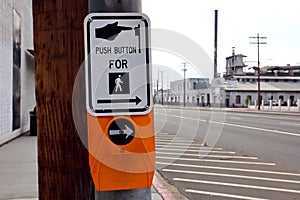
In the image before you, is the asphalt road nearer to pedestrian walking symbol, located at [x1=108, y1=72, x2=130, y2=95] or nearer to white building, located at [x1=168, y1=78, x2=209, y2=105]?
white building, located at [x1=168, y1=78, x2=209, y2=105]

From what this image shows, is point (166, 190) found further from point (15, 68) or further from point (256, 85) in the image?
point (256, 85)

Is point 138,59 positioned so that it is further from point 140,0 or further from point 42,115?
point 42,115

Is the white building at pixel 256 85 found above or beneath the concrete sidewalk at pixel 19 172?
above

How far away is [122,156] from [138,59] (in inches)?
15.0

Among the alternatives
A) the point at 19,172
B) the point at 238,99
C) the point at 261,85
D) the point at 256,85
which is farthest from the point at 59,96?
the point at 261,85

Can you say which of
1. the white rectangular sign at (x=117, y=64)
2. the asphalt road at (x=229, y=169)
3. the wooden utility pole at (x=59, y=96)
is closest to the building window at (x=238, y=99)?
the asphalt road at (x=229, y=169)

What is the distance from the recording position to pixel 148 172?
58.4 inches

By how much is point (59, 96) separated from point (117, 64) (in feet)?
2.09

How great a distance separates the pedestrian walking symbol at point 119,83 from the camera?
1455 millimetres

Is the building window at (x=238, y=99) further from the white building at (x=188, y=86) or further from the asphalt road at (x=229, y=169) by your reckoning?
the white building at (x=188, y=86)

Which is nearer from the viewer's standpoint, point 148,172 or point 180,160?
point 148,172

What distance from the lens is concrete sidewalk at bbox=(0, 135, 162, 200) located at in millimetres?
6211

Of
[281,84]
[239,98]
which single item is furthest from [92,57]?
[281,84]

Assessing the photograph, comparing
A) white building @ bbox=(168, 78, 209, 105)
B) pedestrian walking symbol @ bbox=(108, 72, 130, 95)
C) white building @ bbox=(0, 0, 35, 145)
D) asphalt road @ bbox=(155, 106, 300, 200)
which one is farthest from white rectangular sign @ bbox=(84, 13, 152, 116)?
white building @ bbox=(0, 0, 35, 145)
